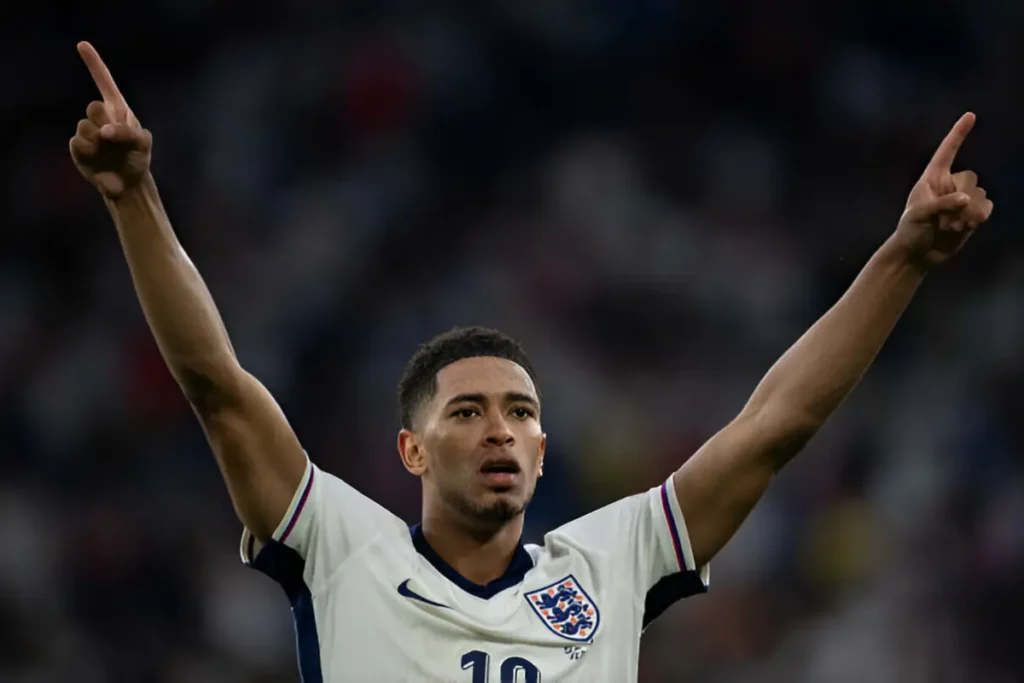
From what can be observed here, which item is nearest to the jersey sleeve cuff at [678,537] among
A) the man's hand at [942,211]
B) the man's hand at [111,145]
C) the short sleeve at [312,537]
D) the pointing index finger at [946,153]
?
the short sleeve at [312,537]

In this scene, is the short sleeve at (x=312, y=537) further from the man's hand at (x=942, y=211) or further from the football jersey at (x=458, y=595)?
the man's hand at (x=942, y=211)

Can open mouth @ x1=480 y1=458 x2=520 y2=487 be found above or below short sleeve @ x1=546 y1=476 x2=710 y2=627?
above

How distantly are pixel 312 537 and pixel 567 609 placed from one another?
1.97ft

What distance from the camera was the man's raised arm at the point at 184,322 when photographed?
3.02 meters

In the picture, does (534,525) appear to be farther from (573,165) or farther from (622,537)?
(622,537)

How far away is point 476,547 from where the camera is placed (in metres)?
3.55

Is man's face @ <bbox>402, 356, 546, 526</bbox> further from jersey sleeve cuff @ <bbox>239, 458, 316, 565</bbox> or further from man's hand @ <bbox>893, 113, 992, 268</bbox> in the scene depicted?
man's hand @ <bbox>893, 113, 992, 268</bbox>

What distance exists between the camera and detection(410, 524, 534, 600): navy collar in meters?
3.45

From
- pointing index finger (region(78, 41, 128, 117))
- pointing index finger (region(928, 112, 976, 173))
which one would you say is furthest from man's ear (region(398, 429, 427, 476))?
pointing index finger (region(928, 112, 976, 173))

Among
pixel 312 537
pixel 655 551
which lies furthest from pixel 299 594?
pixel 655 551

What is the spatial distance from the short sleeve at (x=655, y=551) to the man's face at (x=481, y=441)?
9.5 inches

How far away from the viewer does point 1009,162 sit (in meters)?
8.28

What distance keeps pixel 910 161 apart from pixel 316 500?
590 centimetres

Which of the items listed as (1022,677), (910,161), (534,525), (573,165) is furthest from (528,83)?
(1022,677)
